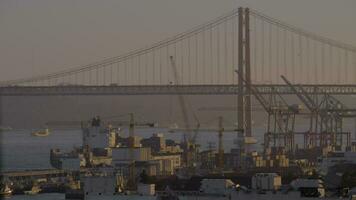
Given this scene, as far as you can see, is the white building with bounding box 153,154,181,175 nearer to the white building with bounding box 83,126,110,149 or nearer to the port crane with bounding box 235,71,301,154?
the port crane with bounding box 235,71,301,154

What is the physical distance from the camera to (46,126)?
5772 cm

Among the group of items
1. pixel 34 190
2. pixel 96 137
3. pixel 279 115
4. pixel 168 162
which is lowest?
pixel 34 190

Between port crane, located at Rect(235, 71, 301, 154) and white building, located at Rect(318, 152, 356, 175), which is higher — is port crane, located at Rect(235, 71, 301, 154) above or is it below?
above

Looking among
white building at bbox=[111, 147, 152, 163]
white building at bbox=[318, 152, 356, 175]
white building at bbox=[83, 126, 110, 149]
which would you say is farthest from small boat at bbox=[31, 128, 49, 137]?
white building at bbox=[318, 152, 356, 175]

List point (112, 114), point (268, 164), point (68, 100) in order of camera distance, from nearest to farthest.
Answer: point (268, 164)
point (112, 114)
point (68, 100)

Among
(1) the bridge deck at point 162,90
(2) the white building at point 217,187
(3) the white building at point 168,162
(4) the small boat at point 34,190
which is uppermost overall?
(1) the bridge deck at point 162,90

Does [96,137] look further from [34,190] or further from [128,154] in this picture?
[34,190]

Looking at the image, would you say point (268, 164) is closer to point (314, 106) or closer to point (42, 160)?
point (314, 106)

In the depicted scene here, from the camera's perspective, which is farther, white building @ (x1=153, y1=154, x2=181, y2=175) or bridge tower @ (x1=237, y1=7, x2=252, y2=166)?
bridge tower @ (x1=237, y1=7, x2=252, y2=166)

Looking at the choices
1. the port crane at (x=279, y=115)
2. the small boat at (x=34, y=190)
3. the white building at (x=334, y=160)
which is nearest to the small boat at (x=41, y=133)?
the port crane at (x=279, y=115)

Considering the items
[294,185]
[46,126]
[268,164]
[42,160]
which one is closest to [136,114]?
[46,126]

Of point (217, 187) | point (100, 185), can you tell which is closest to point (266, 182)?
point (217, 187)

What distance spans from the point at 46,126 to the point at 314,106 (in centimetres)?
3065

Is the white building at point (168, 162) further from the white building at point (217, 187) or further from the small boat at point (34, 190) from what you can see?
the white building at point (217, 187)
